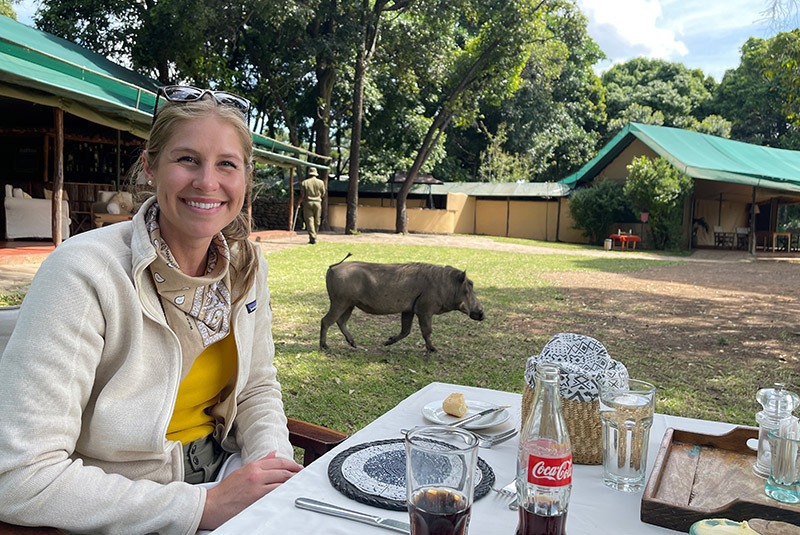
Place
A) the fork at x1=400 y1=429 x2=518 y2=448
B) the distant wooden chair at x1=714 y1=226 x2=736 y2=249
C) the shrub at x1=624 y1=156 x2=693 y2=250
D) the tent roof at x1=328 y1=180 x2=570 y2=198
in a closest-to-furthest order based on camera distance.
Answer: the fork at x1=400 y1=429 x2=518 y2=448 → the shrub at x1=624 y1=156 x2=693 y2=250 → the distant wooden chair at x1=714 y1=226 x2=736 y2=249 → the tent roof at x1=328 y1=180 x2=570 y2=198

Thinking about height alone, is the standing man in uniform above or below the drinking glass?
above

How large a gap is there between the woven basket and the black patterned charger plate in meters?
0.22

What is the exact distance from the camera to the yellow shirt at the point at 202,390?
6.07 ft

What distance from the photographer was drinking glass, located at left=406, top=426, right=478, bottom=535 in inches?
42.1

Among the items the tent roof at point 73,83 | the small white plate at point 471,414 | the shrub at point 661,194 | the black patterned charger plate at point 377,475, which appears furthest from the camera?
the shrub at point 661,194

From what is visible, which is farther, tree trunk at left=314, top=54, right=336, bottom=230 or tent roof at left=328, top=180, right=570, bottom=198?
tent roof at left=328, top=180, right=570, bottom=198

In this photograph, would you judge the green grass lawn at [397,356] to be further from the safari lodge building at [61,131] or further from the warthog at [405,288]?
the safari lodge building at [61,131]

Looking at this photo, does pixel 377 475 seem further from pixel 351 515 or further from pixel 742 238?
pixel 742 238

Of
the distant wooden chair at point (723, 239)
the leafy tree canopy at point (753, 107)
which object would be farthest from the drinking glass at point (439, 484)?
the leafy tree canopy at point (753, 107)

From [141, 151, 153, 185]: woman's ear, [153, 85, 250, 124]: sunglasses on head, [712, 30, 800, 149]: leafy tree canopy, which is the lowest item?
[141, 151, 153, 185]: woman's ear

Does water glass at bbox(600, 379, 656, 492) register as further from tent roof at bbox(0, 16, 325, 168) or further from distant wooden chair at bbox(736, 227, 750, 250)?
distant wooden chair at bbox(736, 227, 750, 250)

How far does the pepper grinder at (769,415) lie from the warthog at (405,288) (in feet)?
14.5

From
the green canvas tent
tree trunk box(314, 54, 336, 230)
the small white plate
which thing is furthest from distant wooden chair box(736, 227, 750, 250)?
the small white plate

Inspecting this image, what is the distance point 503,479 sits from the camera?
1.49m
